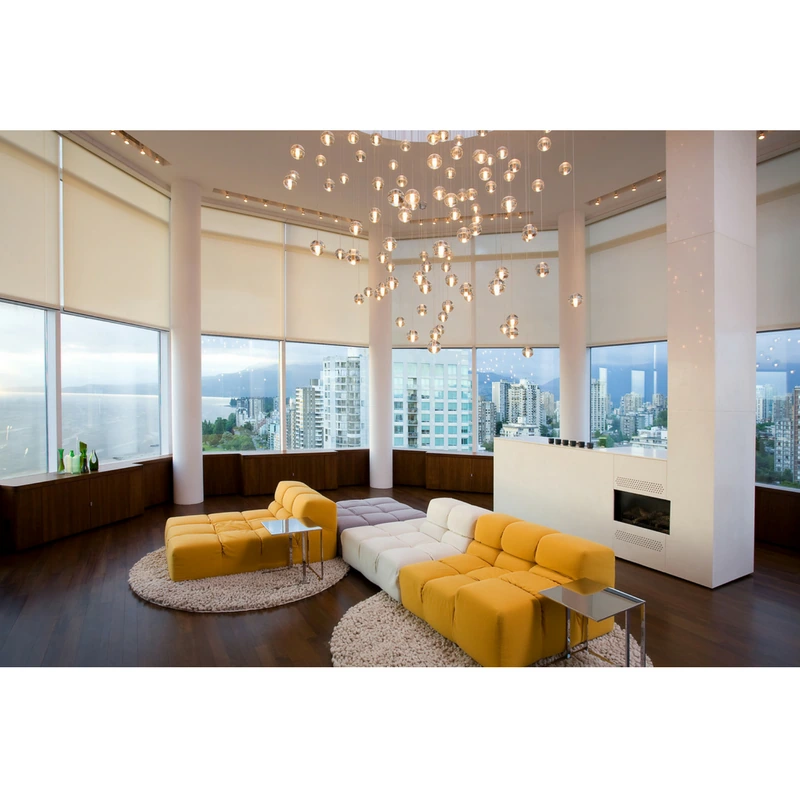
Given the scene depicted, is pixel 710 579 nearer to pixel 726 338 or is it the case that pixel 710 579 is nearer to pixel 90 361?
pixel 726 338

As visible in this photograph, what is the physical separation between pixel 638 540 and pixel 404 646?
10.2 feet

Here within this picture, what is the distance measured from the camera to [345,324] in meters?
9.61

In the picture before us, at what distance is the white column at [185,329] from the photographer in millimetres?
7430

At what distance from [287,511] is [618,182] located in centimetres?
688

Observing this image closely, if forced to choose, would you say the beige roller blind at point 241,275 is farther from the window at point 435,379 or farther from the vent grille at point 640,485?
the vent grille at point 640,485

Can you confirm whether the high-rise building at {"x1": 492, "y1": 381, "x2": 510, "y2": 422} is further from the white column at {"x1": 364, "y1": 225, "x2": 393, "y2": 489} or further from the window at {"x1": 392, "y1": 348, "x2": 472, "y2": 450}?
the white column at {"x1": 364, "y1": 225, "x2": 393, "y2": 489}

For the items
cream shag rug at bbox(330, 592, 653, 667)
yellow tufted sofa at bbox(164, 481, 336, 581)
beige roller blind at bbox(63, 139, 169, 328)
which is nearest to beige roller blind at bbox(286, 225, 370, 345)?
beige roller blind at bbox(63, 139, 169, 328)

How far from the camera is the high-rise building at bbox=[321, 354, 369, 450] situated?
9539 mm

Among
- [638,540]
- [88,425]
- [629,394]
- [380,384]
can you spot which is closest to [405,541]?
[638,540]

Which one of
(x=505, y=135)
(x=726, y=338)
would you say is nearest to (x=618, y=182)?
(x=505, y=135)

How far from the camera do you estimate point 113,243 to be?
690 cm

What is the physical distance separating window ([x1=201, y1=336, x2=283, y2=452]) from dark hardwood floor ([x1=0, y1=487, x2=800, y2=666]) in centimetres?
360
